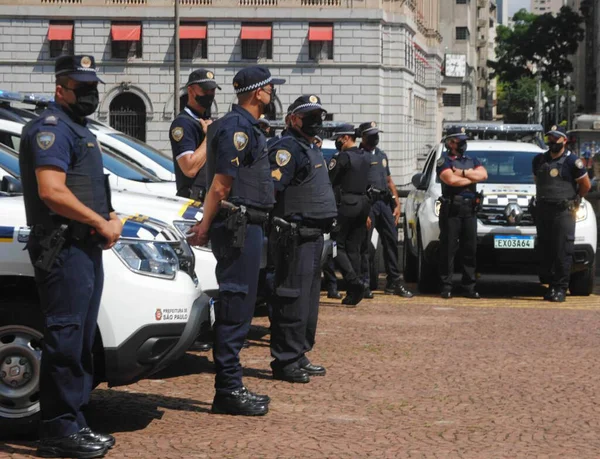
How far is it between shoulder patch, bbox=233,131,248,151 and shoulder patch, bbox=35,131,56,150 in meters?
1.49

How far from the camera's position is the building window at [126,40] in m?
51.9

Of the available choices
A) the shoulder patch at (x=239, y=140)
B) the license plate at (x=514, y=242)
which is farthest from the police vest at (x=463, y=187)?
the shoulder patch at (x=239, y=140)

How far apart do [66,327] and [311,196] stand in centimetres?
294

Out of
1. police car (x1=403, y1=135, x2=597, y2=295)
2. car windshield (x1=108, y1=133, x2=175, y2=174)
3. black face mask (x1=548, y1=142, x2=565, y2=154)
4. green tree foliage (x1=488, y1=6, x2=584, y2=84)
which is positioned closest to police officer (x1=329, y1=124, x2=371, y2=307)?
police car (x1=403, y1=135, x2=597, y2=295)

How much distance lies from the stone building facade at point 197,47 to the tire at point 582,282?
3816 centimetres

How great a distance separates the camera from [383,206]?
45.5ft

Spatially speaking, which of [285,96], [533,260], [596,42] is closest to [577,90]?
[596,42]

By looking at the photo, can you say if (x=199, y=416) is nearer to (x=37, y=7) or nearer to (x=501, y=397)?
(x=501, y=397)

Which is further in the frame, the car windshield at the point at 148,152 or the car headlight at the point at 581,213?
the car headlight at the point at 581,213

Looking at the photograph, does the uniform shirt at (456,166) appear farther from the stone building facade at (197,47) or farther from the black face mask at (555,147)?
the stone building facade at (197,47)

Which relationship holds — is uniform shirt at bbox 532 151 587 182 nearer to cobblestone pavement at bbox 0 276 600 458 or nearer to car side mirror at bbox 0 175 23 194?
cobblestone pavement at bbox 0 276 600 458

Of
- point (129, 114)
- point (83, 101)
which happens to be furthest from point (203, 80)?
Result: point (129, 114)

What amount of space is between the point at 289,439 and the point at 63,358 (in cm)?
132

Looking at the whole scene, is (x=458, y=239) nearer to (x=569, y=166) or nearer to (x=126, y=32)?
(x=569, y=166)
